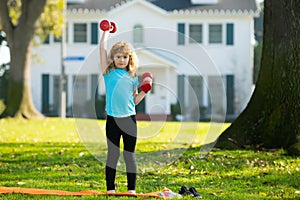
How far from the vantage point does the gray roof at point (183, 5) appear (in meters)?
27.9

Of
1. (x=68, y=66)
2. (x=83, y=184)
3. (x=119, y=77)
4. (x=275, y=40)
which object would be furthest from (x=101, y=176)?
(x=68, y=66)

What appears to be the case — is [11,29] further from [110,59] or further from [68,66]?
[110,59]

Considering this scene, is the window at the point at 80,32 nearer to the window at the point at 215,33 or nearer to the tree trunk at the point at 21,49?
the window at the point at 215,33

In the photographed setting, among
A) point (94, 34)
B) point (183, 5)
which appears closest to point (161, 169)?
point (94, 34)

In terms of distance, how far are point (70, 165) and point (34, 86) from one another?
66.7 ft

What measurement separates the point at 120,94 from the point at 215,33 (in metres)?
22.3

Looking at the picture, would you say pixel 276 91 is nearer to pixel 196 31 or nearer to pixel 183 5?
pixel 196 31

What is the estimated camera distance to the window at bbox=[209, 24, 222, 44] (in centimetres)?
2733

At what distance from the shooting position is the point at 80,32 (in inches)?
1086

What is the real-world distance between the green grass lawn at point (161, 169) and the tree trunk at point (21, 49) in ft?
30.7

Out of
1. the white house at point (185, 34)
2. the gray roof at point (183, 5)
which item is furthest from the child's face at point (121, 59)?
the gray roof at point (183, 5)

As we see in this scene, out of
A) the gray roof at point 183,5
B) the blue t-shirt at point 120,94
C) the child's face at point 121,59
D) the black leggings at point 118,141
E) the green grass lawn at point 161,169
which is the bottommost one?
the green grass lawn at point 161,169

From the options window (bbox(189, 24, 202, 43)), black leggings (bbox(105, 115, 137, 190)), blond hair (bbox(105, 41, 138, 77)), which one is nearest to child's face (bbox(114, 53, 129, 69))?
blond hair (bbox(105, 41, 138, 77))

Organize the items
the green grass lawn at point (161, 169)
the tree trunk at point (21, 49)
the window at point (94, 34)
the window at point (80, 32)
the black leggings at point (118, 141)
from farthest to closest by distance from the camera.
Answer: the window at point (80, 32), the window at point (94, 34), the tree trunk at point (21, 49), the green grass lawn at point (161, 169), the black leggings at point (118, 141)
